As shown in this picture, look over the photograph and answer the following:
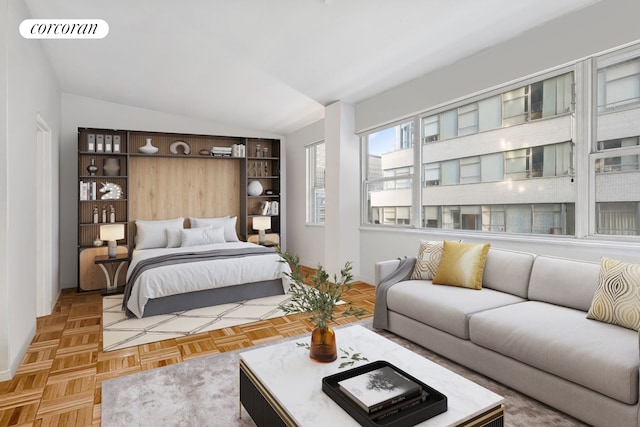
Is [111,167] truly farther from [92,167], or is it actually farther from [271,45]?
[271,45]

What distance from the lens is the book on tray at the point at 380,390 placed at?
1.32m

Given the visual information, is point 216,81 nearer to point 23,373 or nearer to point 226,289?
point 226,289

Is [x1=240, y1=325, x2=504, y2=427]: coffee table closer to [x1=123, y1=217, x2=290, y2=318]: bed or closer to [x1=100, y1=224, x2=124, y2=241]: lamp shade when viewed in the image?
[x1=123, y1=217, x2=290, y2=318]: bed

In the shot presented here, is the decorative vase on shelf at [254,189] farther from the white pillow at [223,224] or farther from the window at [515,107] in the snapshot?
the window at [515,107]

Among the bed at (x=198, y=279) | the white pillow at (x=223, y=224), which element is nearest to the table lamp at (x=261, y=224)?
the white pillow at (x=223, y=224)

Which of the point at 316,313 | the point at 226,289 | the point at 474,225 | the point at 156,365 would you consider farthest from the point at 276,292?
the point at 316,313

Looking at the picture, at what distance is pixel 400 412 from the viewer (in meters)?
1.32

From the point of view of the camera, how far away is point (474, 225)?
3646mm

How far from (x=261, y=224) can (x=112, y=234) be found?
7.13ft

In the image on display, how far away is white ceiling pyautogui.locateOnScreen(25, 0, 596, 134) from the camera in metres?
2.80

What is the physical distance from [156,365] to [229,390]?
70cm

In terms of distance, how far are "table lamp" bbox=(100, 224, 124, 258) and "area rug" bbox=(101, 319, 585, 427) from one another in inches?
116

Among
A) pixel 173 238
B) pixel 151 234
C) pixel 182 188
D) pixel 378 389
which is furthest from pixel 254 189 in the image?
pixel 378 389

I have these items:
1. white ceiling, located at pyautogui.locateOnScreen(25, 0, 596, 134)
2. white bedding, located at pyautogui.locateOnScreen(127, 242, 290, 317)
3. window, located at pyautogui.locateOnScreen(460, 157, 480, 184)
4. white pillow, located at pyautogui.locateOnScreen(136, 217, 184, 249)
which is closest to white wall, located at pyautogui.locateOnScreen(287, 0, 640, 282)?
white ceiling, located at pyautogui.locateOnScreen(25, 0, 596, 134)
